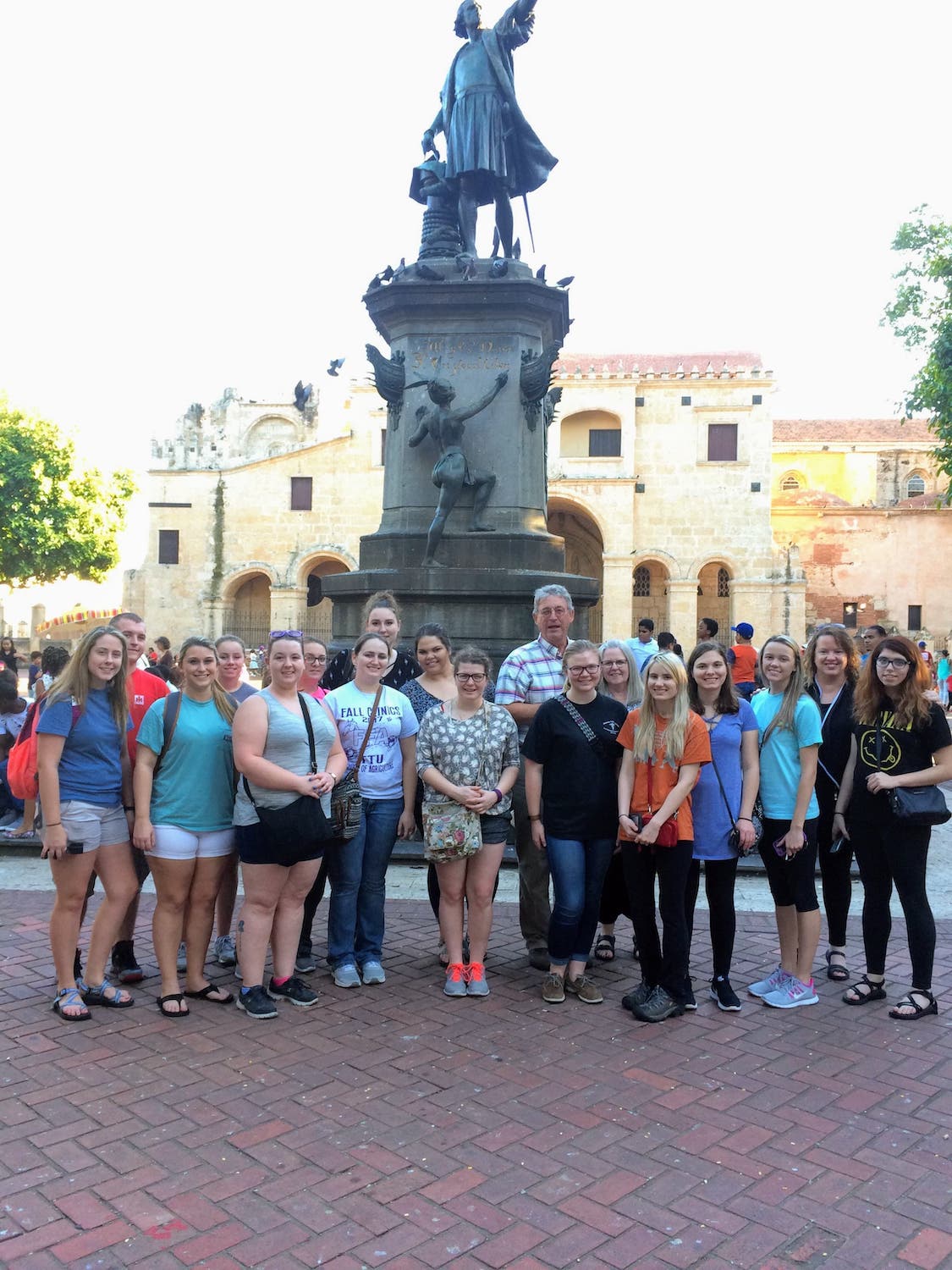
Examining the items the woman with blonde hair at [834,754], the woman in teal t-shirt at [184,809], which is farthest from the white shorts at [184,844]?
the woman with blonde hair at [834,754]

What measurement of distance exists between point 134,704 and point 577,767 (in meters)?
2.24

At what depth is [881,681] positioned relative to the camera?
5.23 metres

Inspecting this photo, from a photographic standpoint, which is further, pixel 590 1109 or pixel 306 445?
pixel 306 445

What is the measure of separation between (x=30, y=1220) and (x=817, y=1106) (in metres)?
2.82

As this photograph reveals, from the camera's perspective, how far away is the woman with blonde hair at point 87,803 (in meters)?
4.77

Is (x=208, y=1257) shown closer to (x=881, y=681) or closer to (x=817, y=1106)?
(x=817, y=1106)

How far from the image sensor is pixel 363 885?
542 cm

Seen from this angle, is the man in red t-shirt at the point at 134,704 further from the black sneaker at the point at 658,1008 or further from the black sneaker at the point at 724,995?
the black sneaker at the point at 724,995

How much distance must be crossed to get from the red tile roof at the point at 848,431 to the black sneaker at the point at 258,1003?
4655 cm

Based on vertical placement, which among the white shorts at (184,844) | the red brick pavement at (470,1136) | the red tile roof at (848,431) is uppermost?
Result: the red tile roof at (848,431)

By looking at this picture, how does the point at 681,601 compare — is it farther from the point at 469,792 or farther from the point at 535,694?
the point at 469,792

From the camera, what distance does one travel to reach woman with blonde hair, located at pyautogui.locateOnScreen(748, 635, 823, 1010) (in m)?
5.10

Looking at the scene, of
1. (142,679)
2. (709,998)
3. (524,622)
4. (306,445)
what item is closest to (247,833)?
(142,679)

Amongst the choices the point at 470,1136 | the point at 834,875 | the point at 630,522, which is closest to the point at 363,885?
the point at 470,1136
